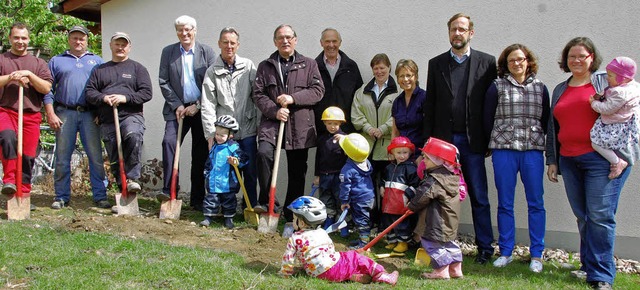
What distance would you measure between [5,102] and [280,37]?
130 inches

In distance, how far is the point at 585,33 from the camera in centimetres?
615

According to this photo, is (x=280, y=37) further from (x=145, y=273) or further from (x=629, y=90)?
(x=629, y=90)

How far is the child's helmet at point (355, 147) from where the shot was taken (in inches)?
234

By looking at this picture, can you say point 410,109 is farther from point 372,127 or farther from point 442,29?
point 442,29

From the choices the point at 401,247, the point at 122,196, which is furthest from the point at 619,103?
the point at 122,196

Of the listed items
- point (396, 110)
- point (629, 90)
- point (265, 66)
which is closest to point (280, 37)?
point (265, 66)

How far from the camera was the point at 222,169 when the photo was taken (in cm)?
658

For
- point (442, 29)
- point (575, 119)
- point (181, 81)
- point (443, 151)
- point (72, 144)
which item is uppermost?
point (442, 29)

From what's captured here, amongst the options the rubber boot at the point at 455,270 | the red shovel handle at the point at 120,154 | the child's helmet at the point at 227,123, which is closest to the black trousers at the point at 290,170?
the child's helmet at the point at 227,123

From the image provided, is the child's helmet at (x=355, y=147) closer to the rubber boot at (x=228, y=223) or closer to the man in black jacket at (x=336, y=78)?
the man in black jacket at (x=336, y=78)

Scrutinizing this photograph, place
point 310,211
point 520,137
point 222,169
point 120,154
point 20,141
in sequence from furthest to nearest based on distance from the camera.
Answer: point 120,154
point 20,141
point 222,169
point 520,137
point 310,211

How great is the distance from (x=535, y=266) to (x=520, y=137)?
1209 mm

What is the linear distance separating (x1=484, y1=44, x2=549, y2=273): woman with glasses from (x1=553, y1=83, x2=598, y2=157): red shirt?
0.32 meters

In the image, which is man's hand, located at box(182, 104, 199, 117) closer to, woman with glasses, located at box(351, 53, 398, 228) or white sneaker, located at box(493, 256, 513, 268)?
woman with glasses, located at box(351, 53, 398, 228)
